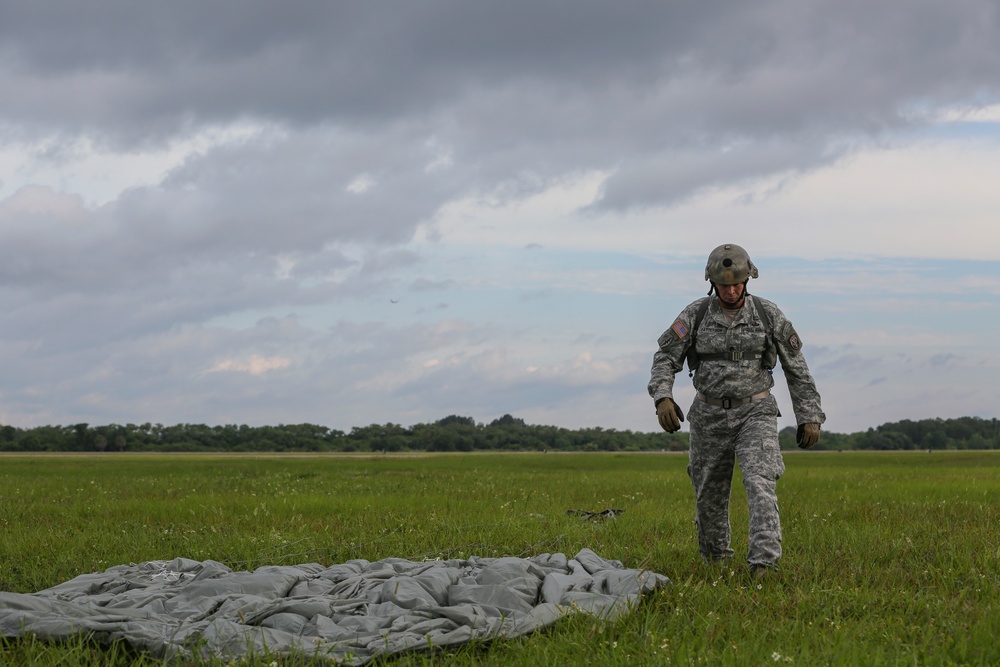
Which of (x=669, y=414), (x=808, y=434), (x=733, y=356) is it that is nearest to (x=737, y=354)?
(x=733, y=356)

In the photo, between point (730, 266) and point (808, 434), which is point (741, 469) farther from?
point (730, 266)

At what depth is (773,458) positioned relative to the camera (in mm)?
8867

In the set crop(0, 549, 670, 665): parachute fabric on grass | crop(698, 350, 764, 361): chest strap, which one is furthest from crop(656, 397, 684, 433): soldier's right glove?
crop(0, 549, 670, 665): parachute fabric on grass

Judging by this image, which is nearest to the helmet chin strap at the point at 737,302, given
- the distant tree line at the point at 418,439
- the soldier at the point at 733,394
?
the soldier at the point at 733,394

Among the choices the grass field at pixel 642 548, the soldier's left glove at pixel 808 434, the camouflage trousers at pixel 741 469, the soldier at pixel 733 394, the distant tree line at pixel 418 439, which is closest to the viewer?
the grass field at pixel 642 548

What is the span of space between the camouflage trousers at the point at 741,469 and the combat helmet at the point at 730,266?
1244 millimetres

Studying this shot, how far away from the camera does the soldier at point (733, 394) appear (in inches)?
346

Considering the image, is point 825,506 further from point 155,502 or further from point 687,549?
point 155,502

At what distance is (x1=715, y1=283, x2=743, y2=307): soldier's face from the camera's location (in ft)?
29.8

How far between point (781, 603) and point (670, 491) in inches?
506

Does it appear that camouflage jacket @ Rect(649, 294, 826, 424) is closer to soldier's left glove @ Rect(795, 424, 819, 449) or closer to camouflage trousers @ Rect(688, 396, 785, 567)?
soldier's left glove @ Rect(795, 424, 819, 449)

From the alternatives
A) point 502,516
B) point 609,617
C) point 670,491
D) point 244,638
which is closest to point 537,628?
point 609,617

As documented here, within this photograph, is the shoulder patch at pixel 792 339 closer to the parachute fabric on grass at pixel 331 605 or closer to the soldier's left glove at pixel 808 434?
the soldier's left glove at pixel 808 434

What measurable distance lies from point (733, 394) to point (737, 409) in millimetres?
153
